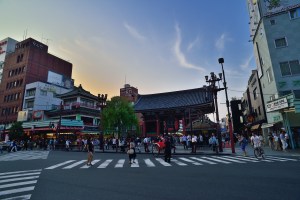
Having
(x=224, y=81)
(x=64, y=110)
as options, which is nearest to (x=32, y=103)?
(x=64, y=110)

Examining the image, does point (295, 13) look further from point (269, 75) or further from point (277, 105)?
point (277, 105)

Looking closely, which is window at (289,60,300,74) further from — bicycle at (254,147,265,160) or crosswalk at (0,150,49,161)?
crosswalk at (0,150,49,161)

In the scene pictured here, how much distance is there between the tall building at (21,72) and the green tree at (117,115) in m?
28.1

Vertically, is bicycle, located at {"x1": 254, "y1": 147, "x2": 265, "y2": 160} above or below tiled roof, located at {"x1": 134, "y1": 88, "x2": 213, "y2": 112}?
below

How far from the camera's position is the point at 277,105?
2106 centimetres

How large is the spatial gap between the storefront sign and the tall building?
5432 cm

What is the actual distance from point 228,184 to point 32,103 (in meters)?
52.4

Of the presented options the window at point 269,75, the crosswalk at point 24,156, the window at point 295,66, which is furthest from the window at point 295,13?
the crosswalk at point 24,156

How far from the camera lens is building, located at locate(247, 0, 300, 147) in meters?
21.8

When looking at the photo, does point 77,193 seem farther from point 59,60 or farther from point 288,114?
point 59,60

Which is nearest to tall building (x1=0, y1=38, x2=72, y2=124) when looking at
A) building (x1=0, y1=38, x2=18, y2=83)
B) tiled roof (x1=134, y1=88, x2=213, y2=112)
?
building (x1=0, y1=38, x2=18, y2=83)

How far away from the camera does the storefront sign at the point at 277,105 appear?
1980 cm

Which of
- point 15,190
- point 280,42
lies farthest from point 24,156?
point 280,42

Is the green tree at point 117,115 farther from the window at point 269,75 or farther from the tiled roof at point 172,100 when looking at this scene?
the window at point 269,75
